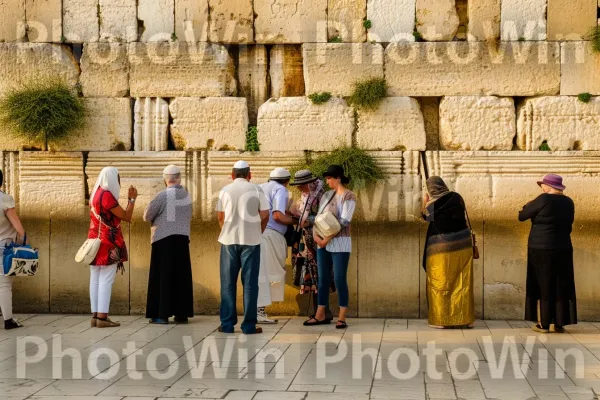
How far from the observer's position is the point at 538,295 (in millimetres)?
8984

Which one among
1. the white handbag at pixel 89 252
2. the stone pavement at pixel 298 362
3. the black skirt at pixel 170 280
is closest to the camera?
the stone pavement at pixel 298 362

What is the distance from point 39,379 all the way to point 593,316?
218 inches

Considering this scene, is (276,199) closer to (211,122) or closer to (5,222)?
(211,122)

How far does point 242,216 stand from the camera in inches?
339

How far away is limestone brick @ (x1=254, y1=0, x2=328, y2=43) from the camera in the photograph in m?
10.0

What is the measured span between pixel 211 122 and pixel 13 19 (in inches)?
92.2

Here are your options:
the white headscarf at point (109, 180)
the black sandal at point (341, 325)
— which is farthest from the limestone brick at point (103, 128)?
the black sandal at point (341, 325)

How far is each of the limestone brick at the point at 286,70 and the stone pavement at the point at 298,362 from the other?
7.92ft

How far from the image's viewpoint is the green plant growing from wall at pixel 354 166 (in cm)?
970

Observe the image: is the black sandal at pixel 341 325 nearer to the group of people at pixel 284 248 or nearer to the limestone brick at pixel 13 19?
the group of people at pixel 284 248

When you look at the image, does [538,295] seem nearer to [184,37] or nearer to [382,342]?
[382,342]

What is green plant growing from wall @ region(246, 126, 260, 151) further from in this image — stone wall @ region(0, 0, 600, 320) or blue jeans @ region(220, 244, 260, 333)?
blue jeans @ region(220, 244, 260, 333)

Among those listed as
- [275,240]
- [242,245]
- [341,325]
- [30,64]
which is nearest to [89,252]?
[242,245]

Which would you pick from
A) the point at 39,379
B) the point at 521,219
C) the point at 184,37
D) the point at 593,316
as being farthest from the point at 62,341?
the point at 593,316
